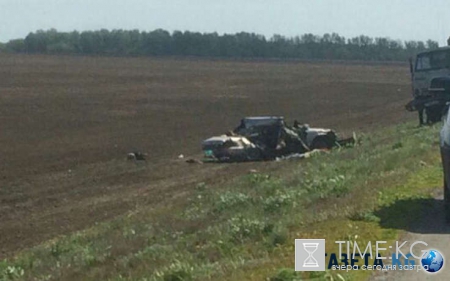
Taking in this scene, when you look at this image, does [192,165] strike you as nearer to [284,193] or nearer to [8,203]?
[8,203]

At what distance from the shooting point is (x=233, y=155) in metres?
30.6

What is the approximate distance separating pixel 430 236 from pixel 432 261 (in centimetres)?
142

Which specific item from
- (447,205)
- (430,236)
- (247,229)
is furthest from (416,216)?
(247,229)

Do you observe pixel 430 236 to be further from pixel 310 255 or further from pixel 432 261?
pixel 310 255

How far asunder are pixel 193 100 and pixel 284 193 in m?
49.5

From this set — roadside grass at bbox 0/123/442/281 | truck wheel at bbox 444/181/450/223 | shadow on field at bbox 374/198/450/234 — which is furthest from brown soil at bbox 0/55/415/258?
truck wheel at bbox 444/181/450/223

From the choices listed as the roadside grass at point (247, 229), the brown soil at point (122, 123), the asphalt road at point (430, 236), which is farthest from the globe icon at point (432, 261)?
the brown soil at point (122, 123)

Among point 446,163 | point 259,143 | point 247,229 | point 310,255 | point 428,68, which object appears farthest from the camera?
point 428,68

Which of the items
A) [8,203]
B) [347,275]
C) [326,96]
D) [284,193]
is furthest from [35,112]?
[347,275]

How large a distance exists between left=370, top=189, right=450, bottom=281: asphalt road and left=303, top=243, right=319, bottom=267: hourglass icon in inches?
22.1

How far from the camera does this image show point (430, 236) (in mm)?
→ 10859

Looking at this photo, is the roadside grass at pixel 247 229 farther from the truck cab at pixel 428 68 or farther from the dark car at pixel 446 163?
the truck cab at pixel 428 68

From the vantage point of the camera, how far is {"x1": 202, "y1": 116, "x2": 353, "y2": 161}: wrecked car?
30.6 meters

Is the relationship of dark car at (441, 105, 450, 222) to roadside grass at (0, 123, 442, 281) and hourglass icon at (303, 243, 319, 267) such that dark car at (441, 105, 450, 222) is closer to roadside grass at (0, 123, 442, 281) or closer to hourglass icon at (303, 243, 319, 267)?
roadside grass at (0, 123, 442, 281)
